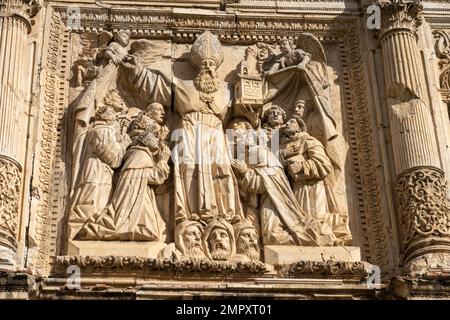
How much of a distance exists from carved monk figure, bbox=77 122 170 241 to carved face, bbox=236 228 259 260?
879 mm

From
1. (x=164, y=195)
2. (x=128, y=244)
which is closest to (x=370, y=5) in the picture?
(x=164, y=195)

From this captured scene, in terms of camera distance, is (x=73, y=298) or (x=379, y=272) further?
(x=379, y=272)

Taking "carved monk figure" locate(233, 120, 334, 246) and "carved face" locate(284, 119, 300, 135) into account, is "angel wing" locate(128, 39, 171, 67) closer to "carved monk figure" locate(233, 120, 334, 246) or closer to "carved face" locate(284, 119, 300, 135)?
"carved monk figure" locate(233, 120, 334, 246)

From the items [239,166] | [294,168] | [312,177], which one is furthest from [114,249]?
[312,177]

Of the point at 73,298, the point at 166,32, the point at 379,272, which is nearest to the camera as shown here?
the point at 73,298

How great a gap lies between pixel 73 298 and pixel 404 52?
518cm

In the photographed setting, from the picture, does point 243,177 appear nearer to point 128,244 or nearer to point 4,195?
A: point 128,244

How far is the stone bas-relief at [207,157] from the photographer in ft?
37.4

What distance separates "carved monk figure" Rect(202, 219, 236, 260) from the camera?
11.2 meters

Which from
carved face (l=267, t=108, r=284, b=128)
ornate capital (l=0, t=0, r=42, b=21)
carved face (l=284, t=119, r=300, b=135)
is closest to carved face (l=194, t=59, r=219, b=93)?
carved face (l=267, t=108, r=284, b=128)

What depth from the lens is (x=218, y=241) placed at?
11.3 metres

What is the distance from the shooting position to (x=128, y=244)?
36.8ft

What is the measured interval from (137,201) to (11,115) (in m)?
1.77

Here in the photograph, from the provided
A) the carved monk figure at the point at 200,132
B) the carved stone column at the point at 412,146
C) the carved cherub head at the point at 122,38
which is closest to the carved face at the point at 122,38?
the carved cherub head at the point at 122,38
